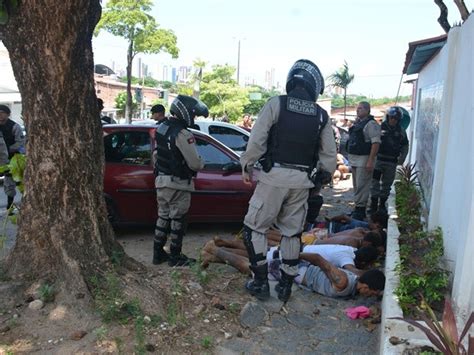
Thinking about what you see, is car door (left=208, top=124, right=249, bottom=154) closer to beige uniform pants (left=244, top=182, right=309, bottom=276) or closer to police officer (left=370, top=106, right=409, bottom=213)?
police officer (left=370, top=106, right=409, bottom=213)

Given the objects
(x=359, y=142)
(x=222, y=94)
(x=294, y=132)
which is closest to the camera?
(x=294, y=132)

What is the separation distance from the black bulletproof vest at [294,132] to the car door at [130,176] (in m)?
2.53

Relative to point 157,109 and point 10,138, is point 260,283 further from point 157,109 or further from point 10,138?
point 10,138

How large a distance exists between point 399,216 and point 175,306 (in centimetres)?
305

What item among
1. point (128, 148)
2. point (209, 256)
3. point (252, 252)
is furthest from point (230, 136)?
point (252, 252)

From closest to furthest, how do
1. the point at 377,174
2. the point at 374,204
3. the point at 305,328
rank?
1. the point at 305,328
2. the point at 377,174
3. the point at 374,204

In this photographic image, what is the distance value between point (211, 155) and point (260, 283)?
271 cm

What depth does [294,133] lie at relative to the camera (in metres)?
4.03

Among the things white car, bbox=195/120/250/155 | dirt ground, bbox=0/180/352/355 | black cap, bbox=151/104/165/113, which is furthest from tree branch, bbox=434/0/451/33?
dirt ground, bbox=0/180/352/355

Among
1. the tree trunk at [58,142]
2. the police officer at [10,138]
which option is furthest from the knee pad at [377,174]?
the police officer at [10,138]

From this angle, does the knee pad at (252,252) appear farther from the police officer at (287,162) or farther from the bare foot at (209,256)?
the bare foot at (209,256)

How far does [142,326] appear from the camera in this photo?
11.0ft

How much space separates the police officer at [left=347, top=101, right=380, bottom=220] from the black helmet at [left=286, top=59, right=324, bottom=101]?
3.25 meters

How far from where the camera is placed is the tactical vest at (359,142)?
24.0 ft
